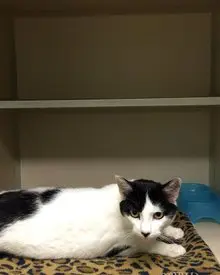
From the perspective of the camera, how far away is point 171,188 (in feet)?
3.50

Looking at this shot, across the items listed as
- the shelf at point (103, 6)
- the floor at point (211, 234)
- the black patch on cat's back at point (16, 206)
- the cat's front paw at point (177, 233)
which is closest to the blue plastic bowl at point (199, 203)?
the floor at point (211, 234)

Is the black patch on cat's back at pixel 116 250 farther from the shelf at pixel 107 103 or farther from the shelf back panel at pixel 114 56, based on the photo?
the shelf back panel at pixel 114 56

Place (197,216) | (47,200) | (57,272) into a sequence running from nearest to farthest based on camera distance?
(57,272), (47,200), (197,216)

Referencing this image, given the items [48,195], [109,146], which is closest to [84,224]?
[48,195]

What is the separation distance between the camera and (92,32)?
1713mm

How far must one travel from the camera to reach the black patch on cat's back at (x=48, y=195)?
116 cm

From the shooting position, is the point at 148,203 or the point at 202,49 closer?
the point at 148,203

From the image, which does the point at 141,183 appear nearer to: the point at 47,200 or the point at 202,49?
the point at 47,200

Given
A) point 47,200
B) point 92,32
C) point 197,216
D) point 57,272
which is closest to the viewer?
point 57,272

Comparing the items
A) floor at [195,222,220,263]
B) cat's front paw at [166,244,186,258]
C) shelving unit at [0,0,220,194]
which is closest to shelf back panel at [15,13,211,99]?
shelving unit at [0,0,220,194]

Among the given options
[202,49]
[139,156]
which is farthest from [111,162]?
[202,49]

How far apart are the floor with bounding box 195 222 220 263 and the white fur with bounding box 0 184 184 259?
154 millimetres

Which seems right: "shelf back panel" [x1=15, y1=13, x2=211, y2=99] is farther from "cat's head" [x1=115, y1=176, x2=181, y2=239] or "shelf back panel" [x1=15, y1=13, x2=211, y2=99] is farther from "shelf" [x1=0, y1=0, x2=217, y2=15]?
"cat's head" [x1=115, y1=176, x2=181, y2=239]

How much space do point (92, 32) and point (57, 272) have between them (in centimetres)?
103
